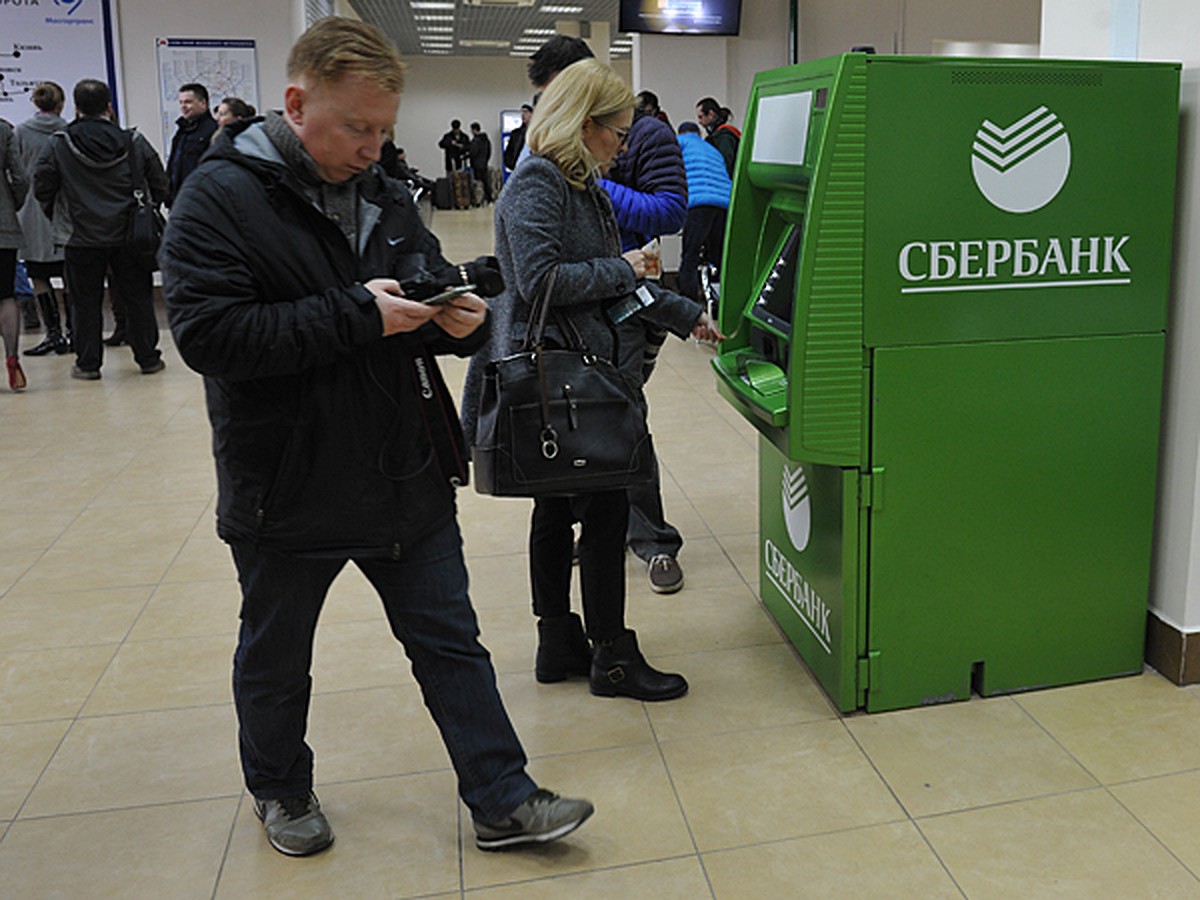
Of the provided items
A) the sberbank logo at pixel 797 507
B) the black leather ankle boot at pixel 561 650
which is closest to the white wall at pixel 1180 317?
the sberbank logo at pixel 797 507

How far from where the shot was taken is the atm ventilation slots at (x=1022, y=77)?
225 cm

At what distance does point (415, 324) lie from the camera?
1.76 metres

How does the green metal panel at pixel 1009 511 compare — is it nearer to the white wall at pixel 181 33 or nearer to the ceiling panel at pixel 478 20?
the white wall at pixel 181 33

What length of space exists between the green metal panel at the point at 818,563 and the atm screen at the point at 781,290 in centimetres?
33

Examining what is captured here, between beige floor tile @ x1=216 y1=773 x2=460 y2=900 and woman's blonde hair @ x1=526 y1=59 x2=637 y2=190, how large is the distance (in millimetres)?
1249

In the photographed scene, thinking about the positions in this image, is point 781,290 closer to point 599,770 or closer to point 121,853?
point 599,770

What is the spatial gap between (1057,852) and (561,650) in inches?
44.6

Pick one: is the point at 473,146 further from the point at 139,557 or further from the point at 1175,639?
the point at 1175,639

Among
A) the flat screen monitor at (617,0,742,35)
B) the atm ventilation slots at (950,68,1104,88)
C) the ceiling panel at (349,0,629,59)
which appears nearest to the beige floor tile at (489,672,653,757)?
the atm ventilation slots at (950,68,1104,88)

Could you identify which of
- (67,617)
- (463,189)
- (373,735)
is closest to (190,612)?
(67,617)

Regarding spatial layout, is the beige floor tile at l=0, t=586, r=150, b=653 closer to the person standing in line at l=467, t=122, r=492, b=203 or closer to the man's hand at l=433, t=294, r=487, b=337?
the man's hand at l=433, t=294, r=487, b=337

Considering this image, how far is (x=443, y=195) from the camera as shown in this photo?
2161 centimetres

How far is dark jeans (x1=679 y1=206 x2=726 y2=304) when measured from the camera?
6.41 meters

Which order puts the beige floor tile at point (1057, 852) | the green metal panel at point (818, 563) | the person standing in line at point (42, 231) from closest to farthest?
the beige floor tile at point (1057, 852) → the green metal panel at point (818, 563) → the person standing in line at point (42, 231)
